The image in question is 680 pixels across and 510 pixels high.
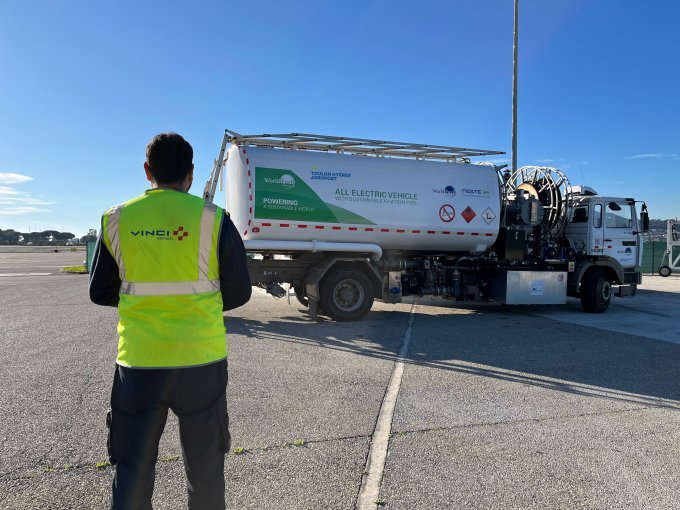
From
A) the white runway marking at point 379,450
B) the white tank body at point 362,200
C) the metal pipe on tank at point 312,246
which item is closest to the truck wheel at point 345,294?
the metal pipe on tank at point 312,246

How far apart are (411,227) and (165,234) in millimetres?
8365

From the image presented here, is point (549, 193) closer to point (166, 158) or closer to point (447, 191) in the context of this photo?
point (447, 191)

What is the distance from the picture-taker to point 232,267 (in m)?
2.28

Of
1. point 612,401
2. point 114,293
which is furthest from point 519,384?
point 114,293

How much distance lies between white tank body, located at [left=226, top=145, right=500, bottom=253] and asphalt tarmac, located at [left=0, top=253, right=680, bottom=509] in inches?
80.5

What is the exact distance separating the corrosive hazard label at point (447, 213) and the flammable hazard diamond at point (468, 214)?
0.23 meters

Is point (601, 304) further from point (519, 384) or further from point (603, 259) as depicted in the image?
point (519, 384)

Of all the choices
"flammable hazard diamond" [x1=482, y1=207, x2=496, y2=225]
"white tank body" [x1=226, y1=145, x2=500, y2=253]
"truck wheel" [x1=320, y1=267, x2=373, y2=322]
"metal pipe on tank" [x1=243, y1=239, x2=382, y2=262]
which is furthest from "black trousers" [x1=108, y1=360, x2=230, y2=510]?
"flammable hazard diamond" [x1=482, y1=207, x2=496, y2=225]

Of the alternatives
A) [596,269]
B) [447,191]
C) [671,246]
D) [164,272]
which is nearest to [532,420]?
[164,272]

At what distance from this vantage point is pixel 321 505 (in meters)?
2.97

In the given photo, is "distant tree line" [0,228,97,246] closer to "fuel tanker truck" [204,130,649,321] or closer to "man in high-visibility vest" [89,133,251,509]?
"fuel tanker truck" [204,130,649,321]

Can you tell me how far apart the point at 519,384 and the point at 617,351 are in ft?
9.21

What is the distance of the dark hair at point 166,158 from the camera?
7.41 ft

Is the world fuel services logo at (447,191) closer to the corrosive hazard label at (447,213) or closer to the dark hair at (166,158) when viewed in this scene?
the corrosive hazard label at (447,213)
